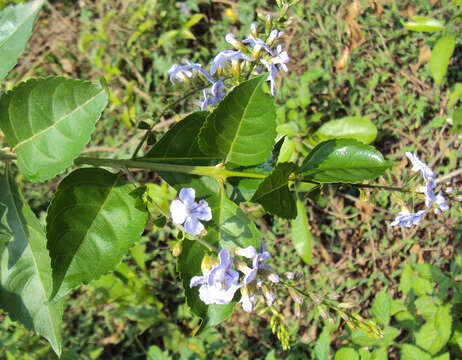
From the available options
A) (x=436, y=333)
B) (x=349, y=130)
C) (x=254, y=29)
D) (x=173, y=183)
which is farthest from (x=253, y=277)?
(x=349, y=130)

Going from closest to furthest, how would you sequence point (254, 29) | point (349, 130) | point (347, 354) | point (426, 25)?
point (254, 29) < point (347, 354) < point (426, 25) < point (349, 130)

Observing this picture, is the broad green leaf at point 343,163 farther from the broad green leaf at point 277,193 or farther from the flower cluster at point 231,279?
the flower cluster at point 231,279

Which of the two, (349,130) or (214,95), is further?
(349,130)

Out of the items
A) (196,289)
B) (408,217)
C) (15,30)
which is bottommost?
(408,217)

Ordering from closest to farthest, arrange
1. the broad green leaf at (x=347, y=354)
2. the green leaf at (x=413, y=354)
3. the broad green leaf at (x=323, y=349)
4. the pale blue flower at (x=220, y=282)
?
the pale blue flower at (x=220, y=282) < the broad green leaf at (x=347, y=354) < the green leaf at (x=413, y=354) < the broad green leaf at (x=323, y=349)

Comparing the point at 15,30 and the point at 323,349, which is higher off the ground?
the point at 15,30

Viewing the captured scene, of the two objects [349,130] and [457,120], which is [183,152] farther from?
[457,120]

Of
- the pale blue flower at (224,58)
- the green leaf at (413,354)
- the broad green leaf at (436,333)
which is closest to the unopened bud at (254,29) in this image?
the pale blue flower at (224,58)

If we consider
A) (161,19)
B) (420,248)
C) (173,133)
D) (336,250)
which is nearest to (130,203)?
(173,133)
